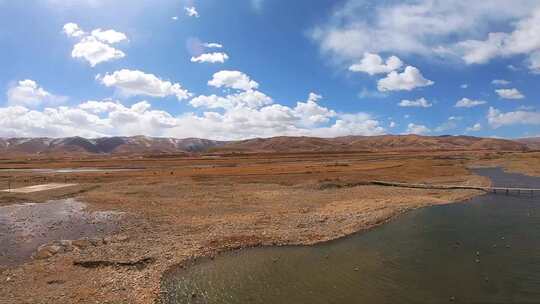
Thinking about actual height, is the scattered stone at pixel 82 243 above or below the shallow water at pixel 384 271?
above

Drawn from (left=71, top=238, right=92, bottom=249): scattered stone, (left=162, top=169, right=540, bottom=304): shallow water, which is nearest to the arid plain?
(left=71, top=238, right=92, bottom=249): scattered stone

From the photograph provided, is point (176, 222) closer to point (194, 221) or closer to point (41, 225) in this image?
point (194, 221)

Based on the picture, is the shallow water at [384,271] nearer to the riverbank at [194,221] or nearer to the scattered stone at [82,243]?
the riverbank at [194,221]

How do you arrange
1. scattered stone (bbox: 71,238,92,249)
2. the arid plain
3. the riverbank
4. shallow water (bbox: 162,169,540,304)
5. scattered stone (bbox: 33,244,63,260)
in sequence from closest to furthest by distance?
shallow water (bbox: 162,169,540,304) < the riverbank < the arid plain < scattered stone (bbox: 33,244,63,260) < scattered stone (bbox: 71,238,92,249)

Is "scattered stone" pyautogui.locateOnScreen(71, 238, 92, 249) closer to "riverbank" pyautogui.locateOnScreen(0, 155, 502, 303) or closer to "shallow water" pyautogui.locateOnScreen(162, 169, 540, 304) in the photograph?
"riverbank" pyautogui.locateOnScreen(0, 155, 502, 303)

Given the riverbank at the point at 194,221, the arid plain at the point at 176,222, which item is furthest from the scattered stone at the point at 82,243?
the riverbank at the point at 194,221
